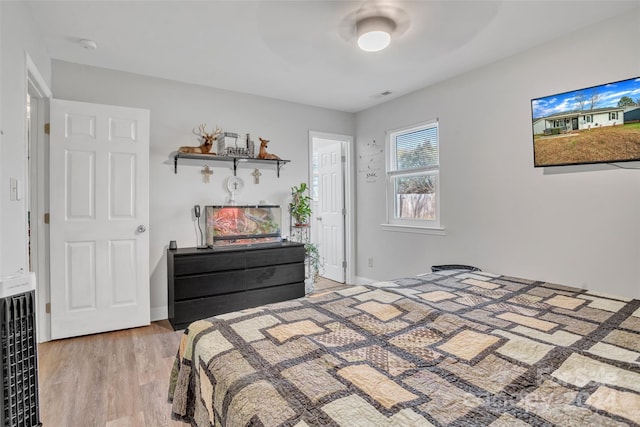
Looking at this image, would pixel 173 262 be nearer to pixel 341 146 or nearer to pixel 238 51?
pixel 238 51

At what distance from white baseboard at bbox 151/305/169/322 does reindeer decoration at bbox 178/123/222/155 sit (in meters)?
1.64

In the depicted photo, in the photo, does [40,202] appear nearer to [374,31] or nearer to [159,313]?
[159,313]

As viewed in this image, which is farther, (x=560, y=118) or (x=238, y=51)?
(x=238, y=51)

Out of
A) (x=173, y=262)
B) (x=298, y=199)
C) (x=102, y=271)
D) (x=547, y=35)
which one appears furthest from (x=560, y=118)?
(x=102, y=271)

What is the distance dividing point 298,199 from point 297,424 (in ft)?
11.9

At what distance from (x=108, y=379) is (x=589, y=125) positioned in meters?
3.83

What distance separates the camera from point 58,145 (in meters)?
2.95

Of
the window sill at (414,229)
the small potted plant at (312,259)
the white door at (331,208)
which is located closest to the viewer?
the window sill at (414,229)

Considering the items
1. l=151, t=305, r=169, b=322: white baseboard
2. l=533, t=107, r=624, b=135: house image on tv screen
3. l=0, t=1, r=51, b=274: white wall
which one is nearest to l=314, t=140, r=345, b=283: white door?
l=151, t=305, r=169, b=322: white baseboard

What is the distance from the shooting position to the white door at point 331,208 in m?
5.02

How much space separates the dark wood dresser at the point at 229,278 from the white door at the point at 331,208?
4.09 ft

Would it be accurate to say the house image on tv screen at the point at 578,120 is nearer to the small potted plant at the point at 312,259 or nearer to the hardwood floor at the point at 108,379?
the small potted plant at the point at 312,259

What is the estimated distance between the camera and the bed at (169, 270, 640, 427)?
0.85 metres

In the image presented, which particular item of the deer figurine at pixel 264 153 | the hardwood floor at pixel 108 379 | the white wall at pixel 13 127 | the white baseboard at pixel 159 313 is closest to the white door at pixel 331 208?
the deer figurine at pixel 264 153
